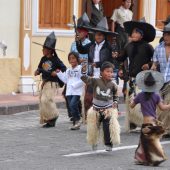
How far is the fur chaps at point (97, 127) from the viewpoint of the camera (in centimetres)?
1173

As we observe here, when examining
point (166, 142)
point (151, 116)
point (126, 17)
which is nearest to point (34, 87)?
point (126, 17)

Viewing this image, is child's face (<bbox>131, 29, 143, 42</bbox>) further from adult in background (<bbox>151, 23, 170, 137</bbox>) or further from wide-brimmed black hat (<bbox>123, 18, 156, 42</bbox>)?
adult in background (<bbox>151, 23, 170, 137</bbox>)

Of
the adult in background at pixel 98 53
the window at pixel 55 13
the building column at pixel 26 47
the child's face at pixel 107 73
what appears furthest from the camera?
the window at pixel 55 13

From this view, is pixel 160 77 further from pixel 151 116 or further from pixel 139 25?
pixel 139 25

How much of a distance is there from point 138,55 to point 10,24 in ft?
17.2

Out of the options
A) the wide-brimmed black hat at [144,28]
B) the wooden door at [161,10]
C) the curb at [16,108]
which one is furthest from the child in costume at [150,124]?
the wooden door at [161,10]

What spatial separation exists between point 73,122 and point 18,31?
15.7ft

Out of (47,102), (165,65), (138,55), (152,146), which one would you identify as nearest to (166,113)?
(165,65)

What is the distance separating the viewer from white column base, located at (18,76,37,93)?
61.1 feet

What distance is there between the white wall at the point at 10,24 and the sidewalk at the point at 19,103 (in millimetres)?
959

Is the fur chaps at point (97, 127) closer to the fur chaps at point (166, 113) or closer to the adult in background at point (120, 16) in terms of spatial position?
the fur chaps at point (166, 113)

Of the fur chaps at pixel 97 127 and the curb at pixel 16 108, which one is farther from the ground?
the fur chaps at pixel 97 127

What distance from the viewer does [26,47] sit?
735 inches

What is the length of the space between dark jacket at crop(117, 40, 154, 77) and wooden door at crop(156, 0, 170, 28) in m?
8.14
